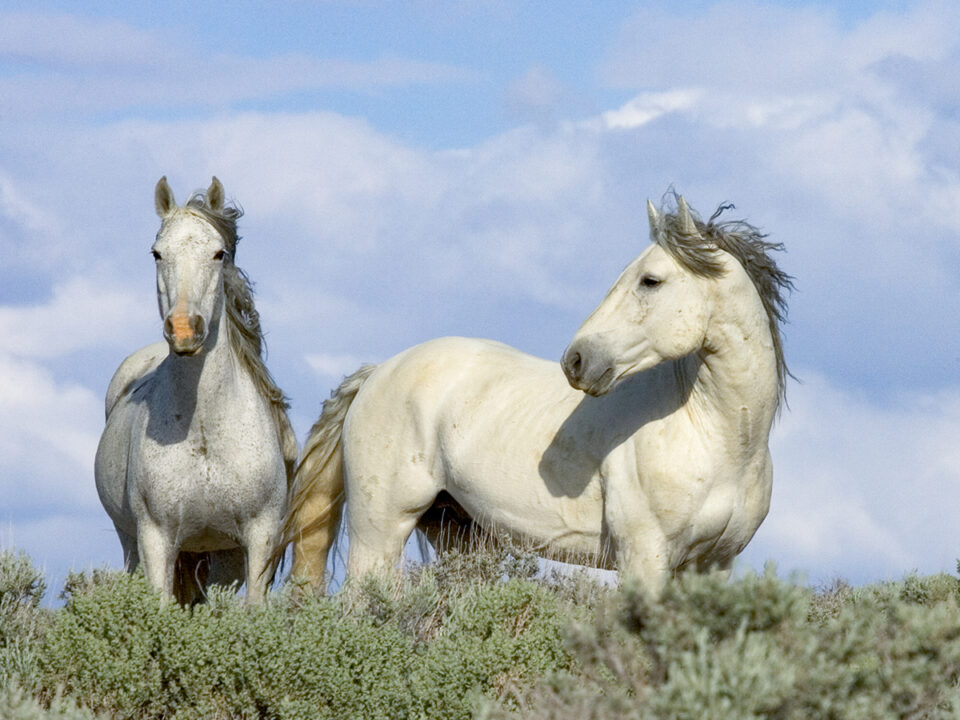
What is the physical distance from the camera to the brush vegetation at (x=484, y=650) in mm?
4094

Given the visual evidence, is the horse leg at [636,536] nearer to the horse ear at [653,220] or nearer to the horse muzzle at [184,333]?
the horse ear at [653,220]

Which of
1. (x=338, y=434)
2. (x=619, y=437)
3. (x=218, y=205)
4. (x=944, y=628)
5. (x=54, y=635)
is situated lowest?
(x=944, y=628)

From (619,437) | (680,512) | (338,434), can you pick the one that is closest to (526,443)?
(619,437)

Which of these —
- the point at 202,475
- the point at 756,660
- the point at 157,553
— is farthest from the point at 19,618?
the point at 756,660

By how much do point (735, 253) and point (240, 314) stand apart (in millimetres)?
2779

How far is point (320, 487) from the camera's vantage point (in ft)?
28.5

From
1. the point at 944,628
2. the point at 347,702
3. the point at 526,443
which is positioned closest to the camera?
the point at 944,628

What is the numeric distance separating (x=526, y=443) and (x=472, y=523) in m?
1.08

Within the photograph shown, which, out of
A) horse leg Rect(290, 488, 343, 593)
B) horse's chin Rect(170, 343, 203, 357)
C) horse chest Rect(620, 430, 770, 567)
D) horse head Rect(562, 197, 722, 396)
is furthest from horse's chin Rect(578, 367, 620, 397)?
horse leg Rect(290, 488, 343, 593)

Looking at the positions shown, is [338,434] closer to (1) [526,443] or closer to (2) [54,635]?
(1) [526,443]

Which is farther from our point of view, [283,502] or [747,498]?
[283,502]

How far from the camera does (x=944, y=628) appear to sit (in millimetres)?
4363

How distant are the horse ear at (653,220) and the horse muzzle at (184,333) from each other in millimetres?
2248

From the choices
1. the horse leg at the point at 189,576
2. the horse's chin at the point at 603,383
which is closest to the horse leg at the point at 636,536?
the horse's chin at the point at 603,383
